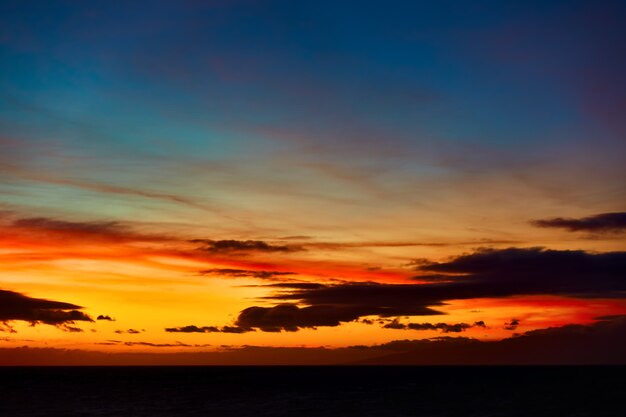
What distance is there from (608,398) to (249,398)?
68.7 metres

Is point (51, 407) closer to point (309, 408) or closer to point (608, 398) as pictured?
point (309, 408)

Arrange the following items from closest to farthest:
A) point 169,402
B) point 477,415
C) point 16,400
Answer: point 477,415, point 169,402, point 16,400

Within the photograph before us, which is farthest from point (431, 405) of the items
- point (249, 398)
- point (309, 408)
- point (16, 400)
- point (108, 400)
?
point (16, 400)

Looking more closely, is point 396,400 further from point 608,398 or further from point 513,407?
point 608,398

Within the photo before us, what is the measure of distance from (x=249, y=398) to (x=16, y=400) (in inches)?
1764

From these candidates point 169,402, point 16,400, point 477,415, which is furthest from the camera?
Answer: point 16,400

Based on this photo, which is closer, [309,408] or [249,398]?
[309,408]

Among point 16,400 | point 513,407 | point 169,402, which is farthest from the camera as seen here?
point 16,400

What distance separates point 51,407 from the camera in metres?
118

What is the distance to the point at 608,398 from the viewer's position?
446 feet

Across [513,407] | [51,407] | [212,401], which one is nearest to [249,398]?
[212,401]

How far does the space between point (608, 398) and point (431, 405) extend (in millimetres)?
40123

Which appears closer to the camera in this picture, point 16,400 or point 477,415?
point 477,415

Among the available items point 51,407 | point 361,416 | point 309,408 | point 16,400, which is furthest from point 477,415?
point 16,400
